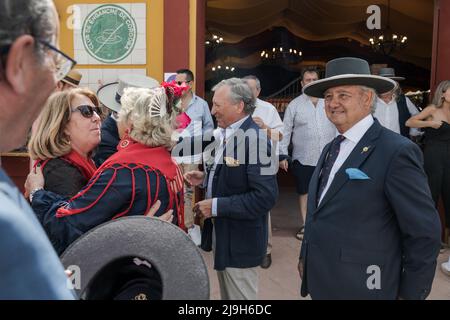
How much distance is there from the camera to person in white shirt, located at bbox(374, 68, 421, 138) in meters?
5.32

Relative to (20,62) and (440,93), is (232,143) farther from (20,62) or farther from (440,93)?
(440,93)

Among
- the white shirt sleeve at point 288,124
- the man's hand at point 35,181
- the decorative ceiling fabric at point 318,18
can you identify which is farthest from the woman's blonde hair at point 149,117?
the decorative ceiling fabric at point 318,18

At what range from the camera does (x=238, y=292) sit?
2998 mm

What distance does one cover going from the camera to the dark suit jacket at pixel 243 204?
2.83 meters

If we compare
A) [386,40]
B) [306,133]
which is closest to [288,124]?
[306,133]

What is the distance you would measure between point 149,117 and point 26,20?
1315mm

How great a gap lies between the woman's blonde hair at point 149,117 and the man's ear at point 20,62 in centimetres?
129

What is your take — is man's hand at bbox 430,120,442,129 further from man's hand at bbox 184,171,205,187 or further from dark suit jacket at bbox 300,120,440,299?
dark suit jacket at bbox 300,120,440,299

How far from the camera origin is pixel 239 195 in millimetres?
2859

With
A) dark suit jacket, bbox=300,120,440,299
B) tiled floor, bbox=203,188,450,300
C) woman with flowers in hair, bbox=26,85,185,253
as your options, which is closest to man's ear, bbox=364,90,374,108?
dark suit jacket, bbox=300,120,440,299

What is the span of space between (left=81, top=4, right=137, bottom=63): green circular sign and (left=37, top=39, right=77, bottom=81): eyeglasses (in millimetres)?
4634

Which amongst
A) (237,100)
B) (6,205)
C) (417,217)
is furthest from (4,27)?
(237,100)
